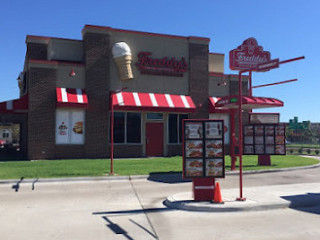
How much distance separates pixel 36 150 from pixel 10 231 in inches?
599

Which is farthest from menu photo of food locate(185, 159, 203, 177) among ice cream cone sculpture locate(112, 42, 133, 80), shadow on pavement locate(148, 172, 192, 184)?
ice cream cone sculpture locate(112, 42, 133, 80)

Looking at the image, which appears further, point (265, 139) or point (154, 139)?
point (154, 139)

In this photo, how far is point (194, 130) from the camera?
32.3 feet

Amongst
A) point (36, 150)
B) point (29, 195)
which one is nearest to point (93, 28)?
A: point (36, 150)

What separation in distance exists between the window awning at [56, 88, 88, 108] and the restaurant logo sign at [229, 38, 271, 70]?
32.5ft

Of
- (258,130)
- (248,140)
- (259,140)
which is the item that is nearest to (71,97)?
(248,140)

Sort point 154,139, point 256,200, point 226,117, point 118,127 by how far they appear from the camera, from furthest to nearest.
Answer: point 226,117 → point 154,139 → point 118,127 → point 256,200

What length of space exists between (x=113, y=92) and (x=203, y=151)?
1360 centimetres

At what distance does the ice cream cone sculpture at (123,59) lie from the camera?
23078 mm

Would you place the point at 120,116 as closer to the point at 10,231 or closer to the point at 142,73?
the point at 142,73

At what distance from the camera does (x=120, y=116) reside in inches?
Result: 933

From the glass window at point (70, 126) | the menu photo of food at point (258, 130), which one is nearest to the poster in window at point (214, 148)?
the menu photo of food at point (258, 130)

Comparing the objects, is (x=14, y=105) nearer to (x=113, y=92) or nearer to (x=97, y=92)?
(x=97, y=92)

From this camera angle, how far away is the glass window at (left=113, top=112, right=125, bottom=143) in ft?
77.2
